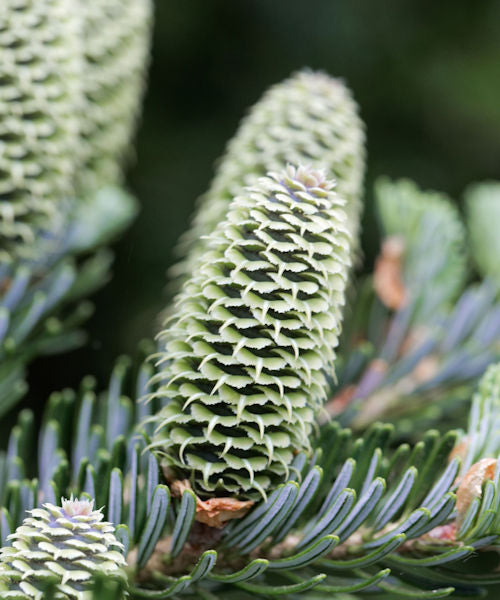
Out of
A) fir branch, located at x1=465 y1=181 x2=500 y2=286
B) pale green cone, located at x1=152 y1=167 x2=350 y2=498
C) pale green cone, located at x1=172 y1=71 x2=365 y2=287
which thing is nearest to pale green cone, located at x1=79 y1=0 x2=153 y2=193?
pale green cone, located at x1=172 y1=71 x2=365 y2=287

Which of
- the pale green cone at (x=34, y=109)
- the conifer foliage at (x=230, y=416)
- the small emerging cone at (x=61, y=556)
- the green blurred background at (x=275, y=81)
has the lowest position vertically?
the small emerging cone at (x=61, y=556)

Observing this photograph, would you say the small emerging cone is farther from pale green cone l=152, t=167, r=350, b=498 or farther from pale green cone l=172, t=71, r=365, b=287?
pale green cone l=172, t=71, r=365, b=287

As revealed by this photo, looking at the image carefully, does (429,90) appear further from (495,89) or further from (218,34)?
(218,34)

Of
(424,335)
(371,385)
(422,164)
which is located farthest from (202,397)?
(422,164)

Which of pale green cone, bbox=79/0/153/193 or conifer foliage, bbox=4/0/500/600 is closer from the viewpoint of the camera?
conifer foliage, bbox=4/0/500/600

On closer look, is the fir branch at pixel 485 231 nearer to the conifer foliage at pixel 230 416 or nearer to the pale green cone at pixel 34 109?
the conifer foliage at pixel 230 416

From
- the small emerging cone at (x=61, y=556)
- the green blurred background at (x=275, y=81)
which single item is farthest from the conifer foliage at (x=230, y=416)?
the green blurred background at (x=275, y=81)
